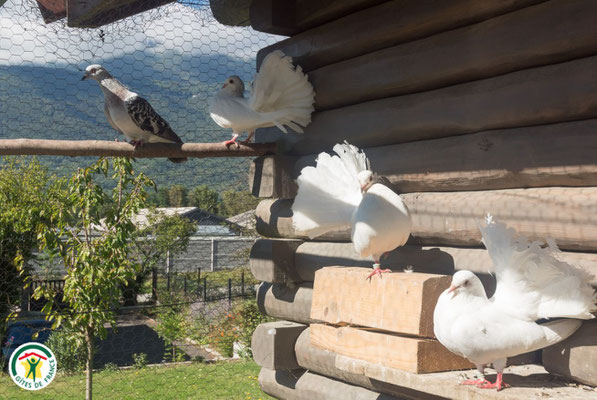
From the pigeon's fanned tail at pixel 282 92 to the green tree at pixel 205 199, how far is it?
632cm

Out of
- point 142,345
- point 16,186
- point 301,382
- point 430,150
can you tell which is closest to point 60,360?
point 142,345

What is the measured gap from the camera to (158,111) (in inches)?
165

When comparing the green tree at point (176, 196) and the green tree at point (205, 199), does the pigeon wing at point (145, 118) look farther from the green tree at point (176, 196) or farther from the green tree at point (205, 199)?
the green tree at point (176, 196)

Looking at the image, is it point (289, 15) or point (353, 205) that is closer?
point (353, 205)

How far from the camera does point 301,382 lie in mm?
3506

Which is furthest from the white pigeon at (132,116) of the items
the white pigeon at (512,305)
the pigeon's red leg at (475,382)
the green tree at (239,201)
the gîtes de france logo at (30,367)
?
the green tree at (239,201)

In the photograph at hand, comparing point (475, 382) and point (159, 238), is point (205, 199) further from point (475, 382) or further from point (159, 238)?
point (475, 382)

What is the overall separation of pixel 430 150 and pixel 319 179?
484mm

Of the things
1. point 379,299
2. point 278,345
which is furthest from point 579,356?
point 278,345

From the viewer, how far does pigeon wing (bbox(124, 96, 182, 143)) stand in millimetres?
3357

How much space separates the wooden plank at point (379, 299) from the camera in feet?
7.20

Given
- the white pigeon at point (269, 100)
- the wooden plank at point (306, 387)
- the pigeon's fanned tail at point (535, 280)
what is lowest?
the wooden plank at point (306, 387)

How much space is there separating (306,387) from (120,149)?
1.56 m

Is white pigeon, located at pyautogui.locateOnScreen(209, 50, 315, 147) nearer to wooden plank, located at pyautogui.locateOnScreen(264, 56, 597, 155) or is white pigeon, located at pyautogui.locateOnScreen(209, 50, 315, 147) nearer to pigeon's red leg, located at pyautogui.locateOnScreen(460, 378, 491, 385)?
wooden plank, located at pyautogui.locateOnScreen(264, 56, 597, 155)
